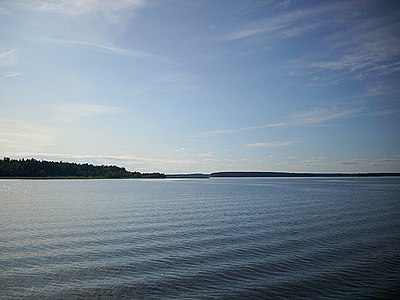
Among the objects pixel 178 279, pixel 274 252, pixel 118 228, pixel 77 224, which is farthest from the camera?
pixel 77 224

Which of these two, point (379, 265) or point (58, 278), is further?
point (379, 265)

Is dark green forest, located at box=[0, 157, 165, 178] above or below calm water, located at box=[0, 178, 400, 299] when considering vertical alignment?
above

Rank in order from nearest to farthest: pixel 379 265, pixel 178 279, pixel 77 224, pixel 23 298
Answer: pixel 23 298
pixel 178 279
pixel 379 265
pixel 77 224

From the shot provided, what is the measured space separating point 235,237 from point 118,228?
30.6 ft

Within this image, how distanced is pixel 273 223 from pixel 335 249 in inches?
373

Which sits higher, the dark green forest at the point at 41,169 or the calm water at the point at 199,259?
the dark green forest at the point at 41,169

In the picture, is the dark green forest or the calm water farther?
the dark green forest

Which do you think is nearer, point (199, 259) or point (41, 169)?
point (199, 259)

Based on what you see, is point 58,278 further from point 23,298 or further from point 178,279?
point 178,279

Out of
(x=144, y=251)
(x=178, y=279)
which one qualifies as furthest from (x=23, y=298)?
(x=144, y=251)

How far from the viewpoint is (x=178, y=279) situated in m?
13.0

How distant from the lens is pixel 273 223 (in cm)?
2777

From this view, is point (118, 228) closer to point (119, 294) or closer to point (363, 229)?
point (119, 294)

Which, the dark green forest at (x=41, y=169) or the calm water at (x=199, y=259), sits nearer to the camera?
the calm water at (x=199, y=259)
